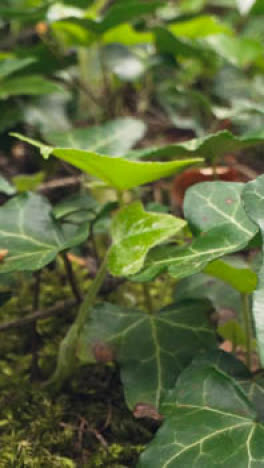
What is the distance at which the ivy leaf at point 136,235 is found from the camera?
77 cm

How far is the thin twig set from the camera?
102 centimetres

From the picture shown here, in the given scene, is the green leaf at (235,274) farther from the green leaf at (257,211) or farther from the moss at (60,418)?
the moss at (60,418)

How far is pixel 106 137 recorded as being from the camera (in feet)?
4.24

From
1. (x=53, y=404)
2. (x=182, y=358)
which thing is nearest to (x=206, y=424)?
(x=182, y=358)

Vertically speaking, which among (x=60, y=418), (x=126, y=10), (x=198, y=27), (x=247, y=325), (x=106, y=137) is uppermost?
(x=126, y=10)

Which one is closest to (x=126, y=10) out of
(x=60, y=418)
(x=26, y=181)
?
(x=26, y=181)

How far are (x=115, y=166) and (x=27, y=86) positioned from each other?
65 centimetres

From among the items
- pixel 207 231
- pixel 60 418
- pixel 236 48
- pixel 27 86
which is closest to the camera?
pixel 207 231

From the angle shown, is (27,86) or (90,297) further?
(27,86)

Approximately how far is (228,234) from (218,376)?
0.22 metres

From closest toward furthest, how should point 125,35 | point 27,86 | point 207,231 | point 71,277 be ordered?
point 207,231, point 71,277, point 27,86, point 125,35

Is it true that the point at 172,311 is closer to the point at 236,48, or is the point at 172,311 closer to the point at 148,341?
the point at 148,341

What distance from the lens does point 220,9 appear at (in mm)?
3047

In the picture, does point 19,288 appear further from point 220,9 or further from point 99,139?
point 220,9
